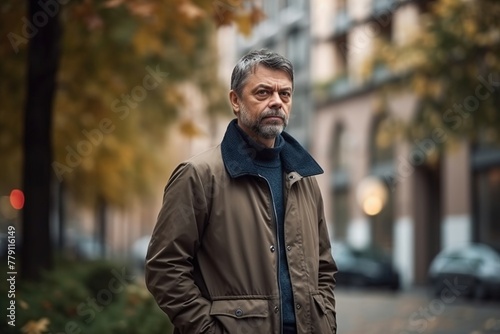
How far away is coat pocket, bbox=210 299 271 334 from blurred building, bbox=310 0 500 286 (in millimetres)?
24023

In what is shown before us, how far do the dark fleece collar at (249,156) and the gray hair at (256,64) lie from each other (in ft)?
0.70

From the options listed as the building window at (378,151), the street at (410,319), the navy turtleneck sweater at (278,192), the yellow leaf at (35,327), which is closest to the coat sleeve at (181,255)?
the navy turtleneck sweater at (278,192)

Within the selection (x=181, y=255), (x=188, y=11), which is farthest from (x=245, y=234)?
(x=188, y=11)

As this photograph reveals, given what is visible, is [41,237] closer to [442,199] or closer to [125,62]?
[125,62]

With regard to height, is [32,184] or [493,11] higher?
[493,11]

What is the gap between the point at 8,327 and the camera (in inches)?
320

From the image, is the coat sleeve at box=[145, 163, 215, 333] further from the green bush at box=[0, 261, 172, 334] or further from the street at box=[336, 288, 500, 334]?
the street at box=[336, 288, 500, 334]

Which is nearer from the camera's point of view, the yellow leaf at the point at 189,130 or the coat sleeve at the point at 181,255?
the coat sleeve at the point at 181,255

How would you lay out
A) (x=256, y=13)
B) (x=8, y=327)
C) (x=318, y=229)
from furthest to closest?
(x=256, y=13) → (x=8, y=327) → (x=318, y=229)

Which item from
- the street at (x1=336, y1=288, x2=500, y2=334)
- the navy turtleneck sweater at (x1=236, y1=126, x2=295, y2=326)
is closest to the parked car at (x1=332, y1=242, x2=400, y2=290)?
the street at (x1=336, y1=288, x2=500, y2=334)

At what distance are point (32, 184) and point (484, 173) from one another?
72.1 feet

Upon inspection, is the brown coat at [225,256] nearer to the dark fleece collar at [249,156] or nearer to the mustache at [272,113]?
the dark fleece collar at [249,156]

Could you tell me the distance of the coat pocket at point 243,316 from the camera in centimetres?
426

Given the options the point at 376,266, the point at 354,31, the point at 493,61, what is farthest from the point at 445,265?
the point at 354,31
